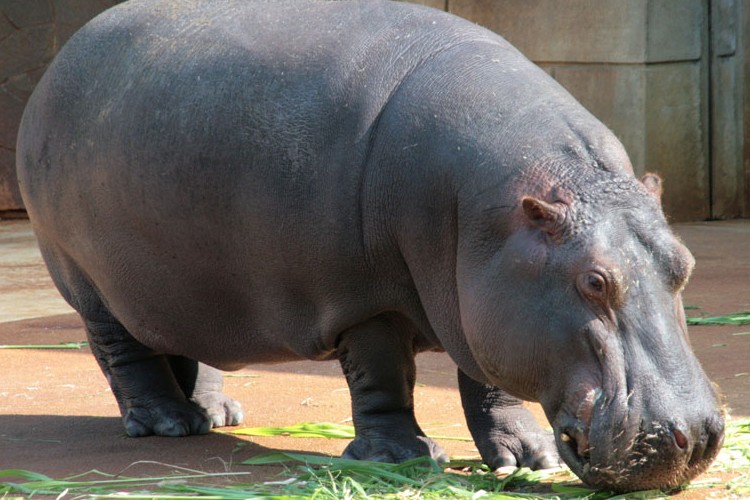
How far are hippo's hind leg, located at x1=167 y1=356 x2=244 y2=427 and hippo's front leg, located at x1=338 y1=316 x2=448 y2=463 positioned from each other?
110cm

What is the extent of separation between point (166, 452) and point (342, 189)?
1.25 m

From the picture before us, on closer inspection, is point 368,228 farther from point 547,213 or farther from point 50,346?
point 50,346

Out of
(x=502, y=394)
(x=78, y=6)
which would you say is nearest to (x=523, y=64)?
(x=502, y=394)

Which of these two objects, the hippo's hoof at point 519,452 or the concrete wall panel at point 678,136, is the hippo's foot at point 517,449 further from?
the concrete wall panel at point 678,136

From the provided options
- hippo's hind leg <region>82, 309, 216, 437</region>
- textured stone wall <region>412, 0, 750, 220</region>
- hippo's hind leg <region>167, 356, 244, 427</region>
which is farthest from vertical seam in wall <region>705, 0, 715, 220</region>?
hippo's hind leg <region>82, 309, 216, 437</region>

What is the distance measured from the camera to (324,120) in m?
3.96

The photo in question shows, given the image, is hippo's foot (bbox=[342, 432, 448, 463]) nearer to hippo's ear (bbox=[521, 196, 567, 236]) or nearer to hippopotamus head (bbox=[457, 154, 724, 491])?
hippopotamus head (bbox=[457, 154, 724, 491])

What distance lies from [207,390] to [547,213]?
7.24 ft

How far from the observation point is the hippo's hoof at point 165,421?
486 cm

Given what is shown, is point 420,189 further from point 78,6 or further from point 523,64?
point 78,6

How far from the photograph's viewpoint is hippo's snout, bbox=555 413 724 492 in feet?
10.4

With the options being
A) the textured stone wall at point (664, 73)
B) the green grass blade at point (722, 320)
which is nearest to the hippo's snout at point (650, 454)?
the green grass blade at point (722, 320)

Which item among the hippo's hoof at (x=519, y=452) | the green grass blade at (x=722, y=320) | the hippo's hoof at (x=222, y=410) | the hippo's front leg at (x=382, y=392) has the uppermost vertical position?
the hippo's front leg at (x=382, y=392)

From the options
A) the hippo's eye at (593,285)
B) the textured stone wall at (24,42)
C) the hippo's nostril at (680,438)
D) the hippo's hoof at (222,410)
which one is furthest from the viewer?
the textured stone wall at (24,42)
